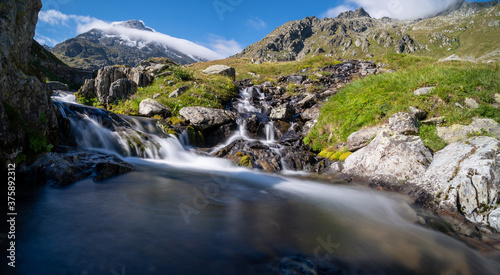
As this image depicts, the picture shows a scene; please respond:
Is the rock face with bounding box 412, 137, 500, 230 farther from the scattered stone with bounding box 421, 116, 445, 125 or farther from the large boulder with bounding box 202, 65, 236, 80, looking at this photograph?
the large boulder with bounding box 202, 65, 236, 80

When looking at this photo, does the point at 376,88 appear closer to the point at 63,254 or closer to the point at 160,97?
the point at 63,254

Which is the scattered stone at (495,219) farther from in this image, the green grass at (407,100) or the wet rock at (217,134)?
the wet rock at (217,134)

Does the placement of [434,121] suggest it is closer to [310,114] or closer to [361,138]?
[361,138]

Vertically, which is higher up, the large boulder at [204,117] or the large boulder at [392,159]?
the large boulder at [204,117]

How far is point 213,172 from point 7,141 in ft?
20.1

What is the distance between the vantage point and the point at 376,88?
38.4 feet

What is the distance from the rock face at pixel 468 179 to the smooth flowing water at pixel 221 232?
100cm

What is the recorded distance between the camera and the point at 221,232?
4.29 m

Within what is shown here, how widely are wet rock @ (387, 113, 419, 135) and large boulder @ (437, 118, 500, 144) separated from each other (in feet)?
2.62

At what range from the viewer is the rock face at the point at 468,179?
5258 mm

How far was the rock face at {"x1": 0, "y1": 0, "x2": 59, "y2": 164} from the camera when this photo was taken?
5.65 m

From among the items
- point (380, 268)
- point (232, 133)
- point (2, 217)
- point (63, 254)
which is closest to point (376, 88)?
point (232, 133)

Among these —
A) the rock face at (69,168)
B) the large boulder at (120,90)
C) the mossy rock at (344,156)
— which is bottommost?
the rock face at (69,168)

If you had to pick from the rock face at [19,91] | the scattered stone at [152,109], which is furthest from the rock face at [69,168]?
the scattered stone at [152,109]
